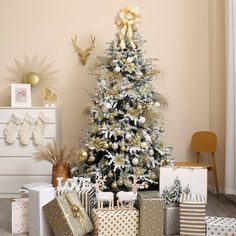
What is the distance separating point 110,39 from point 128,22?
86 cm

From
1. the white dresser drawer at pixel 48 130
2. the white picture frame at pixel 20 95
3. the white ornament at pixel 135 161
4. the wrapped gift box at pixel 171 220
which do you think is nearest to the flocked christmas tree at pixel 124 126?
the white ornament at pixel 135 161

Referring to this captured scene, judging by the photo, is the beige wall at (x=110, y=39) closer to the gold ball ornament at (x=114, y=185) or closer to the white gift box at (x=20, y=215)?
the gold ball ornament at (x=114, y=185)

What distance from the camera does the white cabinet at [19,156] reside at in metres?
4.29

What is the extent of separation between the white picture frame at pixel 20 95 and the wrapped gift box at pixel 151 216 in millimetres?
2242

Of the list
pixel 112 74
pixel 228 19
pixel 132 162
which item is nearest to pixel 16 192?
pixel 132 162

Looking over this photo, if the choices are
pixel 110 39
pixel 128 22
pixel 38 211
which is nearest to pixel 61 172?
pixel 38 211

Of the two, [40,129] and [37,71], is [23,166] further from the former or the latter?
[37,71]

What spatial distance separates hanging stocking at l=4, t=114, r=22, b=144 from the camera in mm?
4262

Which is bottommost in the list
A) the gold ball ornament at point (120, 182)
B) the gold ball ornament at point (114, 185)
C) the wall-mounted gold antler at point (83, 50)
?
the gold ball ornament at point (114, 185)

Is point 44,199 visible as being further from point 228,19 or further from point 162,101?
point 228,19

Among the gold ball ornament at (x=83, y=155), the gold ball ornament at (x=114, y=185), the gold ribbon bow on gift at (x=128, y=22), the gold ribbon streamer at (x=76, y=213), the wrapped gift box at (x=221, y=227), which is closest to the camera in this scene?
the wrapped gift box at (x=221, y=227)

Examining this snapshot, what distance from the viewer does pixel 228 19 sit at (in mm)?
4039

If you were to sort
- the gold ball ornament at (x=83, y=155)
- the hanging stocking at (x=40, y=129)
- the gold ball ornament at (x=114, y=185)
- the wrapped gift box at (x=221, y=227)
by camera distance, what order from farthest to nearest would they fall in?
1. the hanging stocking at (x=40, y=129)
2. the gold ball ornament at (x=83, y=155)
3. the gold ball ornament at (x=114, y=185)
4. the wrapped gift box at (x=221, y=227)

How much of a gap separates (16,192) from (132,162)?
5.46 ft
